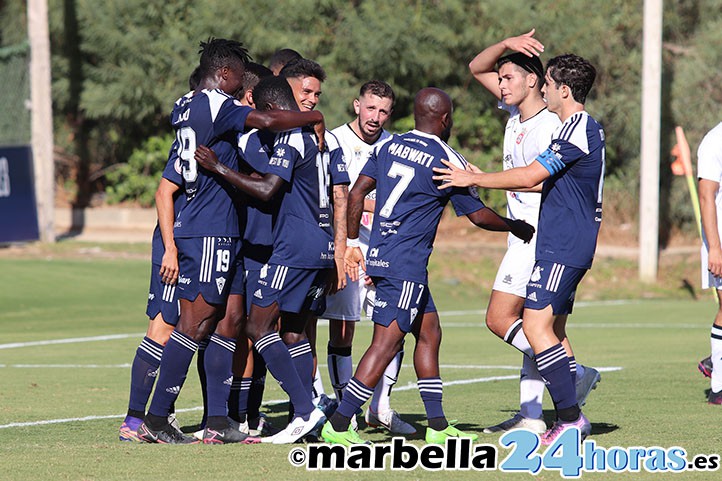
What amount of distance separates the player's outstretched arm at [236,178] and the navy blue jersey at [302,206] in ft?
0.38

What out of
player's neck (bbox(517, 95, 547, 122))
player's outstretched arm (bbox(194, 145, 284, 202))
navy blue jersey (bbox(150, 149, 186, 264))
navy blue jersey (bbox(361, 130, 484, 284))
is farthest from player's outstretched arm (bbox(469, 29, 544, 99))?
navy blue jersey (bbox(150, 149, 186, 264))

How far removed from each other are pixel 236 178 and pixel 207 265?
1.80 feet

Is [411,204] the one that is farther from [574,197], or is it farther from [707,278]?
[707,278]

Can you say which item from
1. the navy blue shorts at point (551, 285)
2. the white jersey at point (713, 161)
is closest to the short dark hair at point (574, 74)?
the navy blue shorts at point (551, 285)

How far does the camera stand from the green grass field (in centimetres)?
668

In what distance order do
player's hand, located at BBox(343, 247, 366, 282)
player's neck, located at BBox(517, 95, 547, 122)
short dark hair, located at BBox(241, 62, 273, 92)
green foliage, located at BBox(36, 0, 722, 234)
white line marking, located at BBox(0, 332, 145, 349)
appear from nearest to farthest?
player's hand, located at BBox(343, 247, 366, 282), short dark hair, located at BBox(241, 62, 273, 92), player's neck, located at BBox(517, 95, 547, 122), white line marking, located at BBox(0, 332, 145, 349), green foliage, located at BBox(36, 0, 722, 234)

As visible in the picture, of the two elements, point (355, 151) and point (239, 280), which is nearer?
point (239, 280)

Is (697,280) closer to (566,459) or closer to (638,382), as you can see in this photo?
(638,382)

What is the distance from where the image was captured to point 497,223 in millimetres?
7234

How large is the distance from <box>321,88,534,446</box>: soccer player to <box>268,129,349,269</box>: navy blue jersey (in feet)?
1.23

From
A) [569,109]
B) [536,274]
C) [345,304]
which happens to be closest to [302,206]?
[345,304]

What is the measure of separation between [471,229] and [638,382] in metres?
17.1

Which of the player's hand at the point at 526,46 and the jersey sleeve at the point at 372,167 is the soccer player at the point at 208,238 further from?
the player's hand at the point at 526,46

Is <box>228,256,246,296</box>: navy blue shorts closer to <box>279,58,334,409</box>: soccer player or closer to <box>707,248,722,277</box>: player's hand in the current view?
<box>279,58,334,409</box>: soccer player
